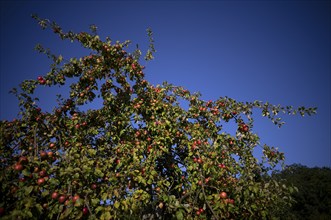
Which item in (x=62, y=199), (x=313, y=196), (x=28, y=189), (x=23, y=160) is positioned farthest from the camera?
(x=313, y=196)

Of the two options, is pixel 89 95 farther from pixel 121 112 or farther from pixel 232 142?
pixel 232 142

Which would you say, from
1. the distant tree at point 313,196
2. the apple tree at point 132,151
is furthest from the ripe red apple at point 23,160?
the distant tree at point 313,196

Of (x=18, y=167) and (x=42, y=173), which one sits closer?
(x=18, y=167)

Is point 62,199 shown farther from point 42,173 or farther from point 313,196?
point 313,196

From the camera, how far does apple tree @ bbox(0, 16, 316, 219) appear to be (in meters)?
4.28

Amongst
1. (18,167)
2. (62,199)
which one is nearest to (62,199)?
(62,199)

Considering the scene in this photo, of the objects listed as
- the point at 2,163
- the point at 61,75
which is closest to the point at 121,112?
the point at 61,75

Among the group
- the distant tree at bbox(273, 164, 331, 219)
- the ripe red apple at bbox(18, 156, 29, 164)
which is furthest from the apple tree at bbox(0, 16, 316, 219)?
the distant tree at bbox(273, 164, 331, 219)

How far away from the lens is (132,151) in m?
5.59

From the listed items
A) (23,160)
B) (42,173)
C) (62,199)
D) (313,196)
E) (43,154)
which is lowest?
(62,199)

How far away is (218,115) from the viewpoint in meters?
7.57

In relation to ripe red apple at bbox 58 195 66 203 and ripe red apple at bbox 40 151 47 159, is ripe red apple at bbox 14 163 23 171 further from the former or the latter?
ripe red apple at bbox 58 195 66 203

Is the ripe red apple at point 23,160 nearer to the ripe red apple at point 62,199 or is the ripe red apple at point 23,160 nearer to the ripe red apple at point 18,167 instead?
the ripe red apple at point 18,167

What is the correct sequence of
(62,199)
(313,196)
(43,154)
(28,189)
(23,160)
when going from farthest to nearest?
1. (313,196)
2. (43,154)
3. (23,160)
4. (62,199)
5. (28,189)
